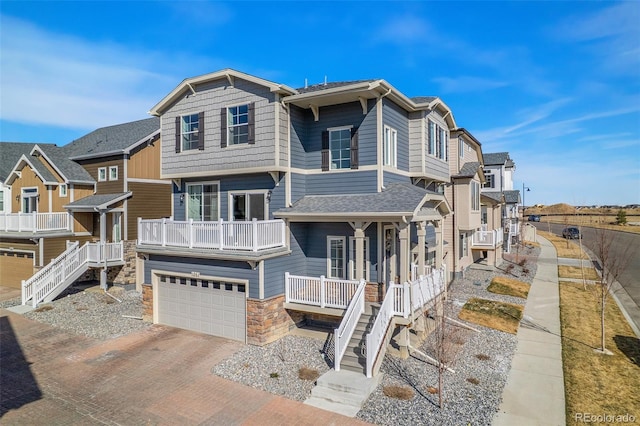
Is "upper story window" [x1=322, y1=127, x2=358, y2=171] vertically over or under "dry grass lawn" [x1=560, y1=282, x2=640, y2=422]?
over

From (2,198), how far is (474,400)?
30.9m

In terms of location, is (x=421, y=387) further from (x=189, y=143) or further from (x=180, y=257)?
(x=189, y=143)

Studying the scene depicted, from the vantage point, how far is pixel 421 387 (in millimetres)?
9859

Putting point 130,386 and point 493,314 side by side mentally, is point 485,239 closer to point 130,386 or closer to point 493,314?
point 493,314

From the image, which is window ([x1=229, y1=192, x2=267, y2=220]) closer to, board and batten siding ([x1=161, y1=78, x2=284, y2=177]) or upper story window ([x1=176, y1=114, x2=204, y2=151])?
board and batten siding ([x1=161, y1=78, x2=284, y2=177])

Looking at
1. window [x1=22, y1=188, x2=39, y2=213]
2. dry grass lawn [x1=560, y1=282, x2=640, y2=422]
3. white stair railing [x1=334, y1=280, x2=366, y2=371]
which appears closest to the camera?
dry grass lawn [x1=560, y1=282, x2=640, y2=422]

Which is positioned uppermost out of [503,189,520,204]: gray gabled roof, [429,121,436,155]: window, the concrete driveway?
[429,121,436,155]: window

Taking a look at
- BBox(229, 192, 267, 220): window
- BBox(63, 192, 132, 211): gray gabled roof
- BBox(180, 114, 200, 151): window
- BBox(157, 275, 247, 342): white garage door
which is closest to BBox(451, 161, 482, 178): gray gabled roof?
BBox(229, 192, 267, 220): window

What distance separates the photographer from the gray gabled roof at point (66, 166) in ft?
73.2

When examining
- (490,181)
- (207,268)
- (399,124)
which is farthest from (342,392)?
(490,181)

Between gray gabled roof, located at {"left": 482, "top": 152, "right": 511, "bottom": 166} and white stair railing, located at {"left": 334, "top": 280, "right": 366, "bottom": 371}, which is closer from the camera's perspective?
white stair railing, located at {"left": 334, "top": 280, "right": 366, "bottom": 371}

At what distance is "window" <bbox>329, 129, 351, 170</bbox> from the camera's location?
14328mm

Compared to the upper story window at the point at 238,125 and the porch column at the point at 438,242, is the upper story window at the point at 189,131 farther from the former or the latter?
the porch column at the point at 438,242

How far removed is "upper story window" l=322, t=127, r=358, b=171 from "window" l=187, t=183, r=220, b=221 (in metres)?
4.99
